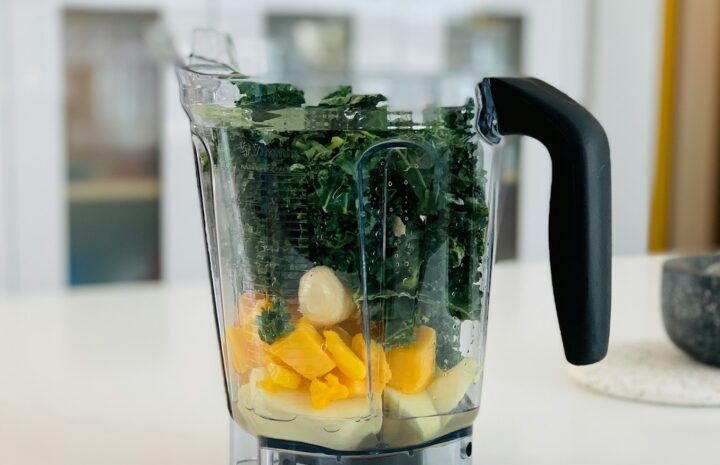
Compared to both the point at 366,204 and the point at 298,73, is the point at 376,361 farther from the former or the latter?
the point at 298,73

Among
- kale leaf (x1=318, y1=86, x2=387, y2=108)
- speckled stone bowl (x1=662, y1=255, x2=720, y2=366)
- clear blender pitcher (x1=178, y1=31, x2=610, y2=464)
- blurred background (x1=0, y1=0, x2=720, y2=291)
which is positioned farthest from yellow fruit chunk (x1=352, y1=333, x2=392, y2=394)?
blurred background (x1=0, y1=0, x2=720, y2=291)

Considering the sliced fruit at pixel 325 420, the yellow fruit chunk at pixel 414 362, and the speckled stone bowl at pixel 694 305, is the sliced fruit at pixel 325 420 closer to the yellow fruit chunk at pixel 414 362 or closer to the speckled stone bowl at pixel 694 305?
the yellow fruit chunk at pixel 414 362

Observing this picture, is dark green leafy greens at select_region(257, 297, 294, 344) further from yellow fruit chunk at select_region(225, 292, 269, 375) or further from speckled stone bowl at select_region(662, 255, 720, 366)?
speckled stone bowl at select_region(662, 255, 720, 366)

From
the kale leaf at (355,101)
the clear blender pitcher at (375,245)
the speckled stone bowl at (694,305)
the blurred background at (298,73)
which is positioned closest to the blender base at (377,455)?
the clear blender pitcher at (375,245)

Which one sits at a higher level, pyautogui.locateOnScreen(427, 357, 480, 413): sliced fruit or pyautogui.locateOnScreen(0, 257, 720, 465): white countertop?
pyautogui.locateOnScreen(427, 357, 480, 413): sliced fruit

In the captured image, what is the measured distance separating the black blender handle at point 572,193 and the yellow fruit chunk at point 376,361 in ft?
0.30

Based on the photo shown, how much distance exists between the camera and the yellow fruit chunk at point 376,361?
0.46 m

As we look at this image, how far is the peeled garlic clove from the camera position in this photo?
1.49 ft

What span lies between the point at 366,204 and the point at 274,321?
0.25 feet

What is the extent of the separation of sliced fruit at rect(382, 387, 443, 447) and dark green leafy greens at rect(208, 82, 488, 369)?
0.02m

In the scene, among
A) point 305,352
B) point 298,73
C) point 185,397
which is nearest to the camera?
point 305,352

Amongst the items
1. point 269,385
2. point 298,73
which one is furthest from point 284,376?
point 298,73

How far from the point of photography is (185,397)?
2.34 feet

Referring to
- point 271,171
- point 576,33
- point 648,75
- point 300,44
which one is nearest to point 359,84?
point 300,44
